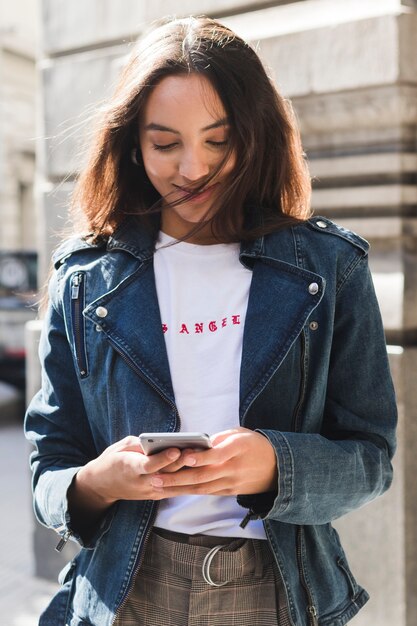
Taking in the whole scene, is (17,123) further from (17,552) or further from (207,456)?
(207,456)

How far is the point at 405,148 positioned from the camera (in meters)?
2.99

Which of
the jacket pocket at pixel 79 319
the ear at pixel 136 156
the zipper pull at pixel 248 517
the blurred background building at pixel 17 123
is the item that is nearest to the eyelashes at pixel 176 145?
the ear at pixel 136 156

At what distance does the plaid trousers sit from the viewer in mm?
1574

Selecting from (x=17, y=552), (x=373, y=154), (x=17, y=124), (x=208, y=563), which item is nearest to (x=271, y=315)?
(x=208, y=563)

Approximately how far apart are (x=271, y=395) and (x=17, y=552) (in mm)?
3488

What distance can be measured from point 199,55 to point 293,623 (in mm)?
1063

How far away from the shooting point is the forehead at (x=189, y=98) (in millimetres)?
1630

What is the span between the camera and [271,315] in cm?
163

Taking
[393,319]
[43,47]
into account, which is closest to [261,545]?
[393,319]

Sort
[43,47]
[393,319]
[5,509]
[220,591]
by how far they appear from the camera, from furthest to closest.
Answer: [5,509] < [43,47] < [393,319] < [220,591]

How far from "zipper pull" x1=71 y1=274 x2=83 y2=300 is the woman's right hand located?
1.11 ft

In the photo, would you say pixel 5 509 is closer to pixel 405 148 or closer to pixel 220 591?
pixel 405 148

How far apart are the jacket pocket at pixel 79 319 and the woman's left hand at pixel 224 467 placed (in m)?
0.35

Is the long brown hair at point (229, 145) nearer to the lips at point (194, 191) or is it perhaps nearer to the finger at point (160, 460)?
the lips at point (194, 191)
